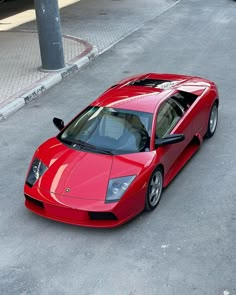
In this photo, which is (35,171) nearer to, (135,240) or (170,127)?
(135,240)

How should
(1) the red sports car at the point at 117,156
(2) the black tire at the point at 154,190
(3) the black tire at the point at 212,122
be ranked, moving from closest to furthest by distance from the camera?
(1) the red sports car at the point at 117,156
(2) the black tire at the point at 154,190
(3) the black tire at the point at 212,122

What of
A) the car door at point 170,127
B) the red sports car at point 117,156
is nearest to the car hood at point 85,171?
the red sports car at point 117,156

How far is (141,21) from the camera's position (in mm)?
18297

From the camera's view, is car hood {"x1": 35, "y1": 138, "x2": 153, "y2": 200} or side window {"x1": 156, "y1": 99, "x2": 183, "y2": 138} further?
side window {"x1": 156, "y1": 99, "x2": 183, "y2": 138}

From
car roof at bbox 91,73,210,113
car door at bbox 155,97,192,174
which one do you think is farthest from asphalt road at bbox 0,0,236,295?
car roof at bbox 91,73,210,113

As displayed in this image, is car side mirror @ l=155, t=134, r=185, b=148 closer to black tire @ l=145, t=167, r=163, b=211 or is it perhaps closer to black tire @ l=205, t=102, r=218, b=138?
black tire @ l=145, t=167, r=163, b=211

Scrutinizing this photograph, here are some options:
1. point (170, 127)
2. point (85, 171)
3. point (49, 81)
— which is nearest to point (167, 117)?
point (170, 127)

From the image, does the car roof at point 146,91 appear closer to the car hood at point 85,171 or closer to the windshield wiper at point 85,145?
the windshield wiper at point 85,145

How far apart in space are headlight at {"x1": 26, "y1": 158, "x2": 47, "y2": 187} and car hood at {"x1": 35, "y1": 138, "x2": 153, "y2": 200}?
8 cm

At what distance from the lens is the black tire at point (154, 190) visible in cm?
602

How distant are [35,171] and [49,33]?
651 centimetres

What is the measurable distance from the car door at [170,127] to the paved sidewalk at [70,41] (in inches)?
161

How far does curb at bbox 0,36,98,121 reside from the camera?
9.98m

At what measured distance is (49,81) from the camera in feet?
37.6
